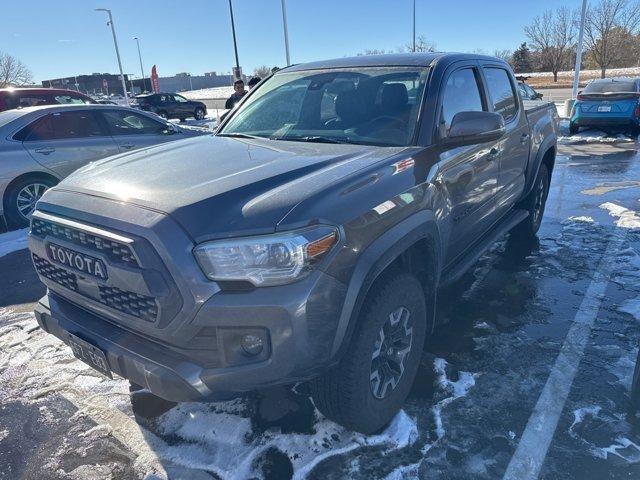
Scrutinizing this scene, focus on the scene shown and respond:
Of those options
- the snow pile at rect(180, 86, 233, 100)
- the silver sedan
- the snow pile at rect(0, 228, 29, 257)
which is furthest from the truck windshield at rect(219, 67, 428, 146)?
the snow pile at rect(180, 86, 233, 100)

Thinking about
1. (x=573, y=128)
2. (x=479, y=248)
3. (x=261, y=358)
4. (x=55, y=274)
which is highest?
(x=55, y=274)

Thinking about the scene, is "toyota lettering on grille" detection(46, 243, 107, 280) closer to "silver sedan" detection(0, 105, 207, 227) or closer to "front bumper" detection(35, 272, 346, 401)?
"front bumper" detection(35, 272, 346, 401)

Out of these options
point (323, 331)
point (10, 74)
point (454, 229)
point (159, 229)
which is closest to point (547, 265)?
point (454, 229)

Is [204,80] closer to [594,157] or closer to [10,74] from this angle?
[10,74]

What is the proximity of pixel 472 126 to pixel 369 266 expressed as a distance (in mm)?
1220

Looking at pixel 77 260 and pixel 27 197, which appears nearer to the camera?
pixel 77 260

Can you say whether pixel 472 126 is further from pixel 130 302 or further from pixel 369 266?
pixel 130 302

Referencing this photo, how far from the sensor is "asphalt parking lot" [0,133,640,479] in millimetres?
2396

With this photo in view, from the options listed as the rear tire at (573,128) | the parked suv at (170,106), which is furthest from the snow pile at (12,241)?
the parked suv at (170,106)

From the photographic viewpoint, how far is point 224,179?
2.27 m

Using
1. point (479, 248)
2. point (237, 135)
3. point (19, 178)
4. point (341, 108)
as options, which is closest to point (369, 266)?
point (341, 108)

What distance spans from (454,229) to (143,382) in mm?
2073

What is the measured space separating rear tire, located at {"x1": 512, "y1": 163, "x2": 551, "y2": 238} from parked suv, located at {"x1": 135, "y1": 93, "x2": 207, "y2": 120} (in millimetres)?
24563

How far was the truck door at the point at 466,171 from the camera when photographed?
3.03 m
